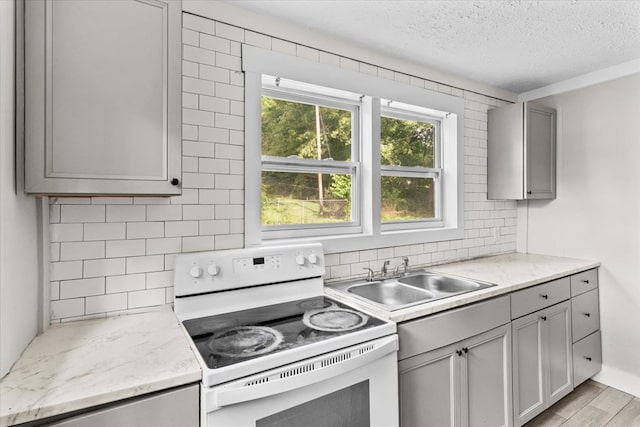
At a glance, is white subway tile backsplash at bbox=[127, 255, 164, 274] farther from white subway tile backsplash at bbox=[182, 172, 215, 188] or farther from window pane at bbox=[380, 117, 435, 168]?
window pane at bbox=[380, 117, 435, 168]

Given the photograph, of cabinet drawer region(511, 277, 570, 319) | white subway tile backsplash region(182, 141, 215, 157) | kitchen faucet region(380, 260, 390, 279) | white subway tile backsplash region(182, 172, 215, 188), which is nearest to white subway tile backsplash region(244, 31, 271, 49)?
white subway tile backsplash region(182, 141, 215, 157)

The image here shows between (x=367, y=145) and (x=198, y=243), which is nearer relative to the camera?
(x=198, y=243)

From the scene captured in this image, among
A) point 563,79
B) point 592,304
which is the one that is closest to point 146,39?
point 563,79

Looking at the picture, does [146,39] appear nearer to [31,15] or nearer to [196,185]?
[31,15]

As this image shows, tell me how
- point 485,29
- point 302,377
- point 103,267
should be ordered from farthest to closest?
point 485,29
point 103,267
point 302,377

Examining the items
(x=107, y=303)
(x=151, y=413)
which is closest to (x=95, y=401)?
(x=151, y=413)

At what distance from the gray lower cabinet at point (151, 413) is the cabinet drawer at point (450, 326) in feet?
2.96

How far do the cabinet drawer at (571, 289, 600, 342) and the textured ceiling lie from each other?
1725mm

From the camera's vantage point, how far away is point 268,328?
1.43 meters

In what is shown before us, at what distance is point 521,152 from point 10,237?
316cm

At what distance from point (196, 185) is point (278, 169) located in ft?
1.74

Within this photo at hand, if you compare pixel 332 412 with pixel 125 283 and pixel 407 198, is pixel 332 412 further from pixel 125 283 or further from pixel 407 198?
pixel 407 198

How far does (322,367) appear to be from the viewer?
1.25m

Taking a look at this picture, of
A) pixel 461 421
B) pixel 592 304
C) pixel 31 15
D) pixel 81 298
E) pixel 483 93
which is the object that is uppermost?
pixel 483 93
